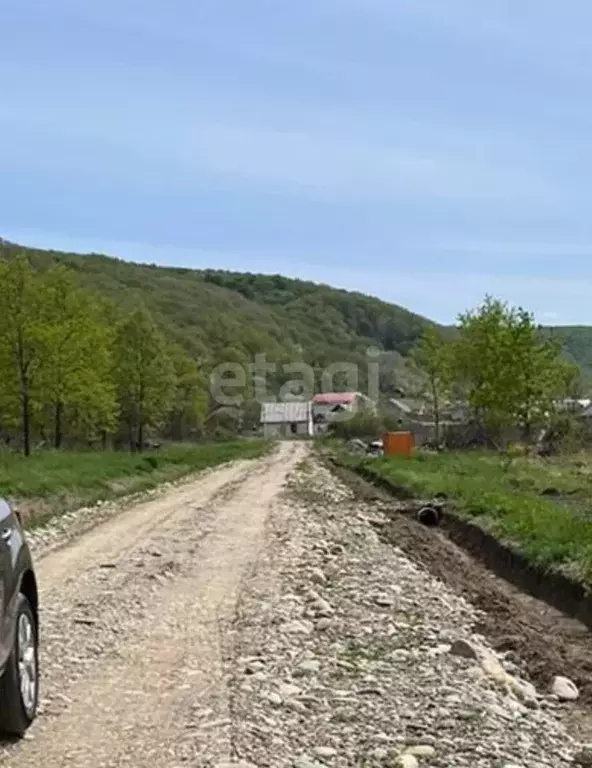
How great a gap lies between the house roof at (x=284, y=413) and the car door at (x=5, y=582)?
14236 centimetres

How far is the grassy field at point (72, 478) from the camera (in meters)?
29.7

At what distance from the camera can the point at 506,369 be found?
61.5m

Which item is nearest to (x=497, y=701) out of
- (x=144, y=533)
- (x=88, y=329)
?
(x=144, y=533)

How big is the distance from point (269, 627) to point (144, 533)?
37.4 ft

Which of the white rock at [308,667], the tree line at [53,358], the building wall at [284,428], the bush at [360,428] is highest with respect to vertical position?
the tree line at [53,358]

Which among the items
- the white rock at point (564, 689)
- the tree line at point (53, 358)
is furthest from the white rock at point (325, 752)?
the tree line at point (53, 358)

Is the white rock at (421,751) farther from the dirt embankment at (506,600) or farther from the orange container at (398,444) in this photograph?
the orange container at (398,444)

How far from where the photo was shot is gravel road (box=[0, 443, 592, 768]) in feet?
25.0

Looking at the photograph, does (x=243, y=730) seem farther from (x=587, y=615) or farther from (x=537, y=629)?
(x=587, y=615)

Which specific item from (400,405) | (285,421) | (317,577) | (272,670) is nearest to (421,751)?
(272,670)

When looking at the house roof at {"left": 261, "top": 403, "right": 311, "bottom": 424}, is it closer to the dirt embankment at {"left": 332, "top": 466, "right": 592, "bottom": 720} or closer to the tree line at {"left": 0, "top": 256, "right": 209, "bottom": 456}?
the tree line at {"left": 0, "top": 256, "right": 209, "bottom": 456}

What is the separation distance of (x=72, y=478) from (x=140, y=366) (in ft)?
110

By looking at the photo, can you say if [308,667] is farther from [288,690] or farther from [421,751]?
[421,751]

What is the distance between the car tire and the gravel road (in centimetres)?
17
